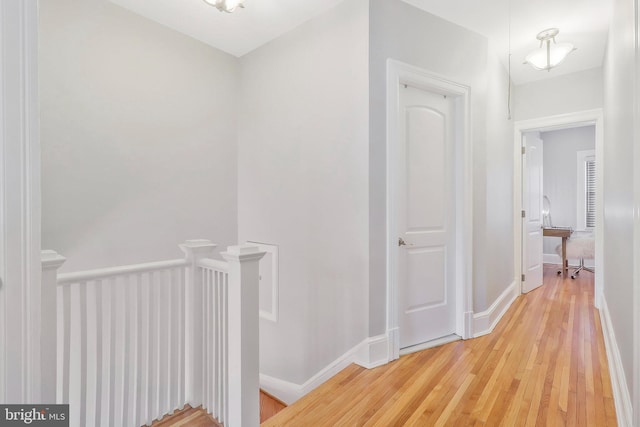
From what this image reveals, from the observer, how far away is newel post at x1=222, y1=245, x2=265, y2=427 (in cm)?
163

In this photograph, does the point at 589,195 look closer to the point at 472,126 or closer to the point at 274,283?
the point at 472,126

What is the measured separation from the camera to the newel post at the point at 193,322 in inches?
79.3

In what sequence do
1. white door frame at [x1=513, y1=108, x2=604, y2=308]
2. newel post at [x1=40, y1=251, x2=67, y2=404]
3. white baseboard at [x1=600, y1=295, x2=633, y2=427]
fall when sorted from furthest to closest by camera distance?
white door frame at [x1=513, y1=108, x2=604, y2=308] < white baseboard at [x1=600, y1=295, x2=633, y2=427] < newel post at [x1=40, y1=251, x2=67, y2=404]

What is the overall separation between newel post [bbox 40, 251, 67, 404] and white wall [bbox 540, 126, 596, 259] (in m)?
7.15

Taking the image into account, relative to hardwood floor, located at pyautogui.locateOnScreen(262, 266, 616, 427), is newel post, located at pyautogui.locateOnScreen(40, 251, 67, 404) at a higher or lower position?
higher

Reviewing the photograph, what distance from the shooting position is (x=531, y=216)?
4.12 meters

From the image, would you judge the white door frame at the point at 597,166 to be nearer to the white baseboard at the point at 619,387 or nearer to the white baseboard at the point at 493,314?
the white baseboard at the point at 493,314

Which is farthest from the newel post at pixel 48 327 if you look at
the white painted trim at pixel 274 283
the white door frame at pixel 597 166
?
the white door frame at pixel 597 166

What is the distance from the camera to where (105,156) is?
2.62 metres

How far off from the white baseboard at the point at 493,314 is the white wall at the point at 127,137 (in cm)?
258

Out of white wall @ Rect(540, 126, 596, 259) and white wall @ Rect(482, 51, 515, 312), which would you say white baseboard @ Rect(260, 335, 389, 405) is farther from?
white wall @ Rect(540, 126, 596, 259)

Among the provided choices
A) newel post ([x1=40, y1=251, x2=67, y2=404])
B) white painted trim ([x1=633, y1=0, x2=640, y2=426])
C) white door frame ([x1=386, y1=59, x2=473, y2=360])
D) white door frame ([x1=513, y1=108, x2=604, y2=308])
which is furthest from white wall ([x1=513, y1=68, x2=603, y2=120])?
newel post ([x1=40, y1=251, x2=67, y2=404])

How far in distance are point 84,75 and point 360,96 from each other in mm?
2139

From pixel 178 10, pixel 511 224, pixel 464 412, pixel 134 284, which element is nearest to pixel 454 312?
pixel 464 412
